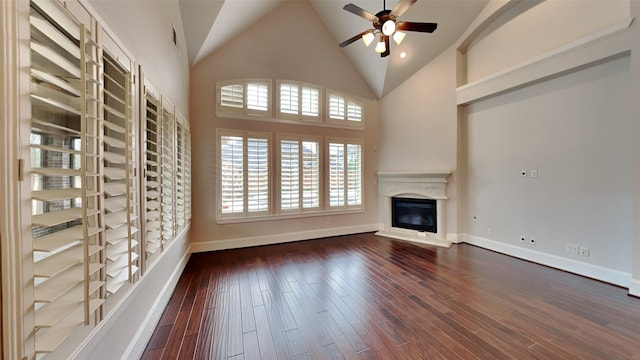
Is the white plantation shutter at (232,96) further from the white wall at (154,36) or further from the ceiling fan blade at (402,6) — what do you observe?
the ceiling fan blade at (402,6)

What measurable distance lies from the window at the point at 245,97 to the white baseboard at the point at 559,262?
15.9 feet

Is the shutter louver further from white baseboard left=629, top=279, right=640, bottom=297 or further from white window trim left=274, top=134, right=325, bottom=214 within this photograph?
white baseboard left=629, top=279, right=640, bottom=297

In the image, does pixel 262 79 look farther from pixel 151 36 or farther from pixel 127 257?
pixel 127 257

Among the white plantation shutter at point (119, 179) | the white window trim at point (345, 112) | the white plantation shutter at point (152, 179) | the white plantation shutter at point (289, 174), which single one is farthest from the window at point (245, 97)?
the white plantation shutter at point (119, 179)

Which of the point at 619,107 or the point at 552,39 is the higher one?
the point at 552,39

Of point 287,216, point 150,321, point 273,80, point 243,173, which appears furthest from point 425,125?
point 150,321

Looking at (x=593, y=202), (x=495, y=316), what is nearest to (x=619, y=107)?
(x=593, y=202)

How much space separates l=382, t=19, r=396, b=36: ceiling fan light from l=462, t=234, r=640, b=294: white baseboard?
13.0 ft

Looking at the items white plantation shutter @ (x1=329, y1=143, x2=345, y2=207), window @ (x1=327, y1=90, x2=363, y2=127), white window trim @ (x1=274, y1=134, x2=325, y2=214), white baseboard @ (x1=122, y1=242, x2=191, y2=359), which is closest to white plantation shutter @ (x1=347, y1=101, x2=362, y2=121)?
window @ (x1=327, y1=90, x2=363, y2=127)

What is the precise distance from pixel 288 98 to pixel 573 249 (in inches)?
207

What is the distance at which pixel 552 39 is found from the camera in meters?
3.49

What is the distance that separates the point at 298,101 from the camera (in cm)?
500

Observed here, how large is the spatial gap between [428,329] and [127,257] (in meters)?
2.45

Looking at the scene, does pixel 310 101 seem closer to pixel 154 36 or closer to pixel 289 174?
pixel 289 174
